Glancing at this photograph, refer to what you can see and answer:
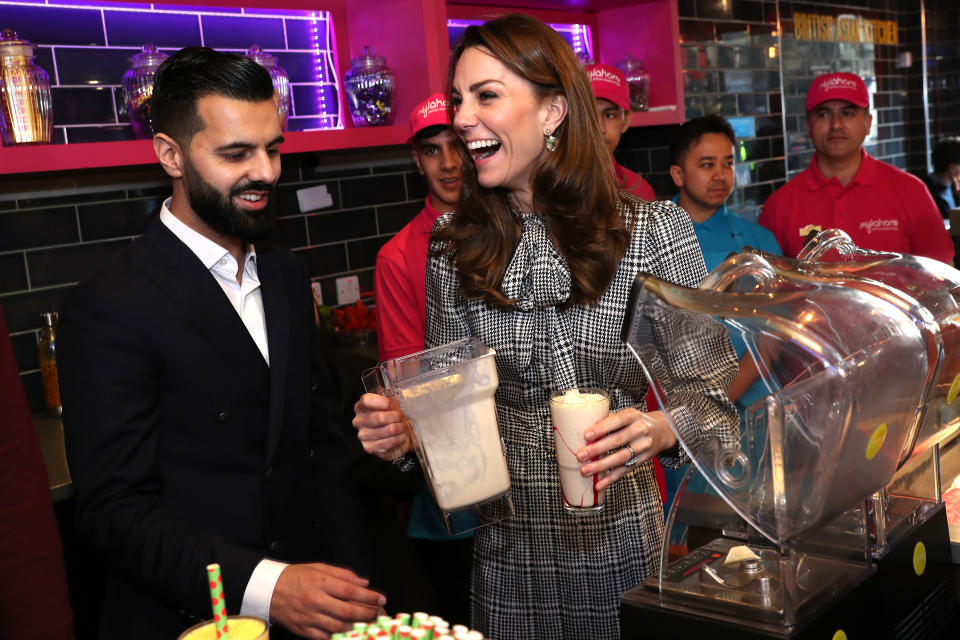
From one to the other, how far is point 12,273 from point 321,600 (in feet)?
7.08

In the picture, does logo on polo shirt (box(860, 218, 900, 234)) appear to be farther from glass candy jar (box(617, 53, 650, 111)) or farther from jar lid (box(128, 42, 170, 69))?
jar lid (box(128, 42, 170, 69))

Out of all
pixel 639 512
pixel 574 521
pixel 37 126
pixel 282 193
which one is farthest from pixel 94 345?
pixel 282 193

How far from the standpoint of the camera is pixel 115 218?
10.8 feet

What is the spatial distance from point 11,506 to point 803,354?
1.29m

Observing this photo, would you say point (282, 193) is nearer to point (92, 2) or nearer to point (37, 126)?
point (92, 2)

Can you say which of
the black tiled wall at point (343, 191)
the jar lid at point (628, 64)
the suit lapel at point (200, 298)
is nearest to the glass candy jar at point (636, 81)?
the jar lid at point (628, 64)

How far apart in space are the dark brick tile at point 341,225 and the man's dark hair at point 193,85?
2.07m

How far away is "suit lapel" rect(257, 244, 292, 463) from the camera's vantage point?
182cm

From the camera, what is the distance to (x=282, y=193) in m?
3.79

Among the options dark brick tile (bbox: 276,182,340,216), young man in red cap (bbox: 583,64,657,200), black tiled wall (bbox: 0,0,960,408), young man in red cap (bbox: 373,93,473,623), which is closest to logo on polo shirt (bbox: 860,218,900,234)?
young man in red cap (bbox: 583,64,657,200)

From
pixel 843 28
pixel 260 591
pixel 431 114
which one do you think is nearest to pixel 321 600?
pixel 260 591

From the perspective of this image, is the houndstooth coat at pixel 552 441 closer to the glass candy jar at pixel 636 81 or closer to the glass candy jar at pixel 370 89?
the glass candy jar at pixel 370 89

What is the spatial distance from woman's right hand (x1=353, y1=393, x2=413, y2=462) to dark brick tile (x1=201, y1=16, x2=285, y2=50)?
7.39 feet

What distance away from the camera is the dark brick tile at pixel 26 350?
308cm
